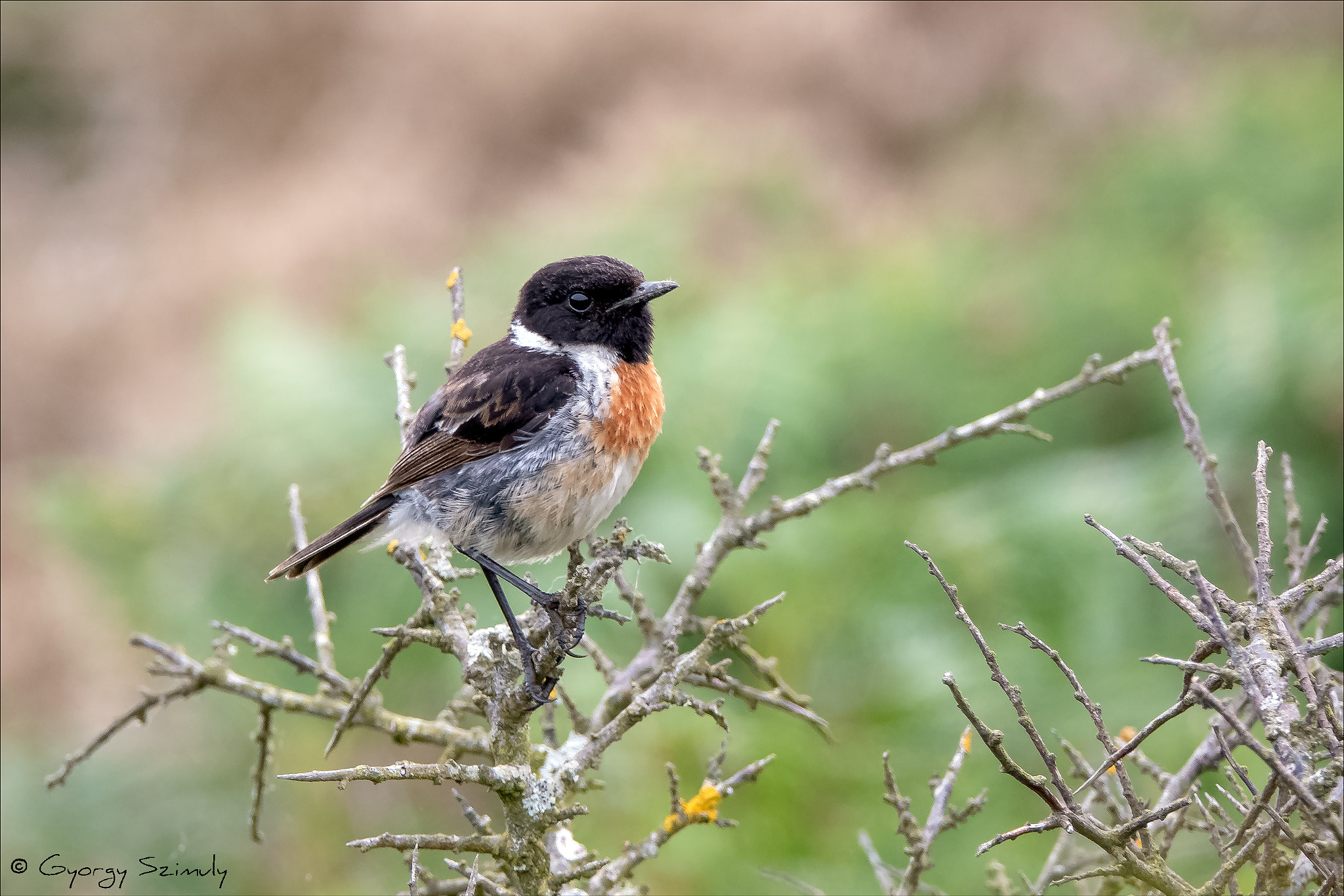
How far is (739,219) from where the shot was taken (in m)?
9.95

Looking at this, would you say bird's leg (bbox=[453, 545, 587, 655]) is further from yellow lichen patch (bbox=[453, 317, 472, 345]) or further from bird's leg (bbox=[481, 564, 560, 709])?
yellow lichen patch (bbox=[453, 317, 472, 345])

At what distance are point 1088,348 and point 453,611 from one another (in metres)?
5.22

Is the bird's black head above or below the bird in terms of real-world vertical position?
above

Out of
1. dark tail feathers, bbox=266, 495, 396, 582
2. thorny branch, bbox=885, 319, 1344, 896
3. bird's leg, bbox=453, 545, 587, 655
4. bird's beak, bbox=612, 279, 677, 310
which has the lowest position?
thorny branch, bbox=885, 319, 1344, 896

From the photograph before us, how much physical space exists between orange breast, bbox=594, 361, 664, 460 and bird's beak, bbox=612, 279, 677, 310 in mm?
191

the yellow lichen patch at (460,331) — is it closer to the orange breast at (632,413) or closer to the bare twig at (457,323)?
the bare twig at (457,323)

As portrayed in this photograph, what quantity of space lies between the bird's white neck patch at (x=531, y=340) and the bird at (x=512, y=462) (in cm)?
14

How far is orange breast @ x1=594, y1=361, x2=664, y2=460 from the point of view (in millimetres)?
3441

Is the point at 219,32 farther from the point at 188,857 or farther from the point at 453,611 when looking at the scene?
the point at 453,611

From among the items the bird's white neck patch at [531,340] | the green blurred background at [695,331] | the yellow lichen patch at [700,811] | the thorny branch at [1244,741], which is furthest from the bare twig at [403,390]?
the thorny branch at [1244,741]

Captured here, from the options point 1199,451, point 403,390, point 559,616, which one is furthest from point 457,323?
point 1199,451

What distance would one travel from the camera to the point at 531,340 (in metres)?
3.86

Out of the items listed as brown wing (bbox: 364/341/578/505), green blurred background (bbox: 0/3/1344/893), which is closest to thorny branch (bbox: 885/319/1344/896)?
green blurred background (bbox: 0/3/1344/893)

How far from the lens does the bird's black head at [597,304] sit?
3723mm
